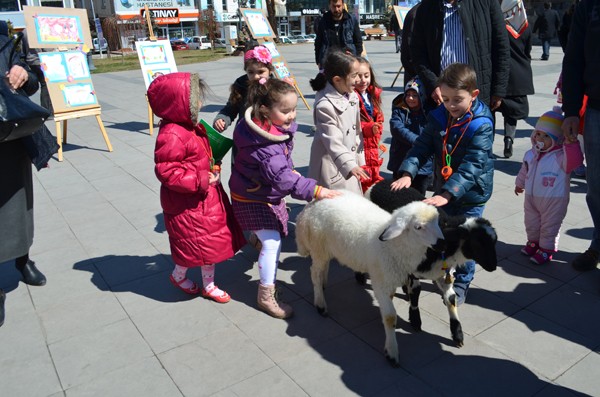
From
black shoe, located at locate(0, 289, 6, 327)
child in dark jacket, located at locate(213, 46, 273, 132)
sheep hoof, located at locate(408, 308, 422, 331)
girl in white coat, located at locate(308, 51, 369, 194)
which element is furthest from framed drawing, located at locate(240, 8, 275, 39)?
sheep hoof, located at locate(408, 308, 422, 331)

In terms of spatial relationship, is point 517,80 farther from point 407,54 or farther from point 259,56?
point 259,56

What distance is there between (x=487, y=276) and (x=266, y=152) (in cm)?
208

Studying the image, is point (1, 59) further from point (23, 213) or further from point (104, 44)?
point (104, 44)

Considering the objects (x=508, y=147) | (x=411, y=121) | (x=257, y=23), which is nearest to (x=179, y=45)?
(x=257, y=23)

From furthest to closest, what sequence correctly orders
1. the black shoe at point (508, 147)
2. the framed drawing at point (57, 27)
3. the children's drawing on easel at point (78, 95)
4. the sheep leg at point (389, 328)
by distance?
the children's drawing on easel at point (78, 95), the framed drawing at point (57, 27), the black shoe at point (508, 147), the sheep leg at point (389, 328)

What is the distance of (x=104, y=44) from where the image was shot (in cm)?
4019

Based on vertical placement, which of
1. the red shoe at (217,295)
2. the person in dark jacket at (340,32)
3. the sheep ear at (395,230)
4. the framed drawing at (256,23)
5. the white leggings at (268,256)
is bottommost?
the red shoe at (217,295)

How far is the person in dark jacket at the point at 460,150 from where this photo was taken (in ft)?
10.1

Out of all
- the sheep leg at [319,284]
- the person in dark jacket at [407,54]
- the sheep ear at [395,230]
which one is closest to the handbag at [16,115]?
the sheep leg at [319,284]

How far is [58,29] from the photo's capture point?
25.8 feet

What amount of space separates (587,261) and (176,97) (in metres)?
3.41

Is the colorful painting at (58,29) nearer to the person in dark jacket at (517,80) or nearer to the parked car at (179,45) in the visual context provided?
the person in dark jacket at (517,80)

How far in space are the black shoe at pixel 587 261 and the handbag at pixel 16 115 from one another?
4.15 m

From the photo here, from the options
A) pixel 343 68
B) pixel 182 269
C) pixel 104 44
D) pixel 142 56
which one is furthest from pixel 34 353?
pixel 104 44
